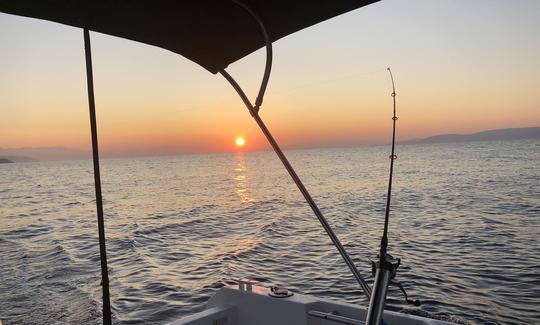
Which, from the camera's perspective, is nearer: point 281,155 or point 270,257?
point 281,155

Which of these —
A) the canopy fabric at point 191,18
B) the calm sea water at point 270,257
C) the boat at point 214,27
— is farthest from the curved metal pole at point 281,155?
the calm sea water at point 270,257

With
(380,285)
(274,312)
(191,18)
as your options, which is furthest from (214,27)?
(274,312)

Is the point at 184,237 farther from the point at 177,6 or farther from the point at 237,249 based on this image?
the point at 177,6

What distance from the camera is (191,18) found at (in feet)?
8.39

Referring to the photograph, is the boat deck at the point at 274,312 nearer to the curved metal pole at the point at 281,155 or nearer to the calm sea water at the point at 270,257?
the curved metal pole at the point at 281,155

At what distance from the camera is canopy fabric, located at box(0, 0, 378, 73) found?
2350 mm

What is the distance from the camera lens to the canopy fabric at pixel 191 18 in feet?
7.71

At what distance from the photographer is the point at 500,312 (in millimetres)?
8305

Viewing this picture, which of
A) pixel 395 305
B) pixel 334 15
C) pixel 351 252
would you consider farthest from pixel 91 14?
pixel 351 252

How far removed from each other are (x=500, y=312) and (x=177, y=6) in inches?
338

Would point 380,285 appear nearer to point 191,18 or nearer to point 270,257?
point 191,18

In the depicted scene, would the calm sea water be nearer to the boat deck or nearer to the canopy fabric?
the boat deck

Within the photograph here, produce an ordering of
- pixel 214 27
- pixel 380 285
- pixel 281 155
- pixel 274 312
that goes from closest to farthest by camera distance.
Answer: pixel 380 285
pixel 281 155
pixel 214 27
pixel 274 312

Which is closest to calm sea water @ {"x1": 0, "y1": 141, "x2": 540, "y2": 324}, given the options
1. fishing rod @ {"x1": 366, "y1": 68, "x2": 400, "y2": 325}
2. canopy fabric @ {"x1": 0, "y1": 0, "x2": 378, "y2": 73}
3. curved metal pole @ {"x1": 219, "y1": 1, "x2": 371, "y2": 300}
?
curved metal pole @ {"x1": 219, "y1": 1, "x2": 371, "y2": 300}
